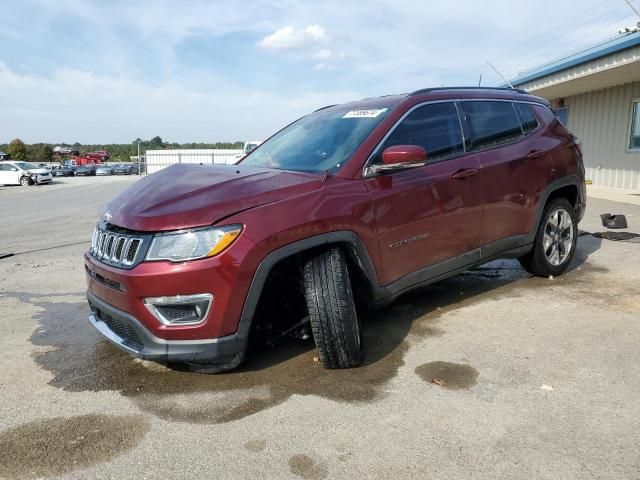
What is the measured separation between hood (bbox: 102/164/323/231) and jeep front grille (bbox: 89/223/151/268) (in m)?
0.05

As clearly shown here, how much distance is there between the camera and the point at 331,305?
3096 millimetres

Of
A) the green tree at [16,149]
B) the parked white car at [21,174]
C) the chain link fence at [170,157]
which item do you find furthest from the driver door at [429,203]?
the green tree at [16,149]

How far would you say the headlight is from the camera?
2.84m

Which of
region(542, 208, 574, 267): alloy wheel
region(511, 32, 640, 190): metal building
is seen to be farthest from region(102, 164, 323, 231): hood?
region(511, 32, 640, 190): metal building

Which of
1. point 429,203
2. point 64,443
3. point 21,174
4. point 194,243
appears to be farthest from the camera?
point 21,174

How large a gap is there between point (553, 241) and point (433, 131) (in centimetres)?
207

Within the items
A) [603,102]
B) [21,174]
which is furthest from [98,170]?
[603,102]

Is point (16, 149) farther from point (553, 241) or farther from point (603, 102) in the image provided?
point (553, 241)

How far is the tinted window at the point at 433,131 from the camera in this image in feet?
12.5

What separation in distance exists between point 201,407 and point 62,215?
39.9ft

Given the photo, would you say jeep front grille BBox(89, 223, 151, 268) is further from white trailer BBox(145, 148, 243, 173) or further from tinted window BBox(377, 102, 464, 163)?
white trailer BBox(145, 148, 243, 173)

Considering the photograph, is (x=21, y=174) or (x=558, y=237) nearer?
(x=558, y=237)

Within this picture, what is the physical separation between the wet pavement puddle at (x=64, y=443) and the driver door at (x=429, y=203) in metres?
1.84

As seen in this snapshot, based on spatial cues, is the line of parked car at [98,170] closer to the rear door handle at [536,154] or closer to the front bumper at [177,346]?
the rear door handle at [536,154]
